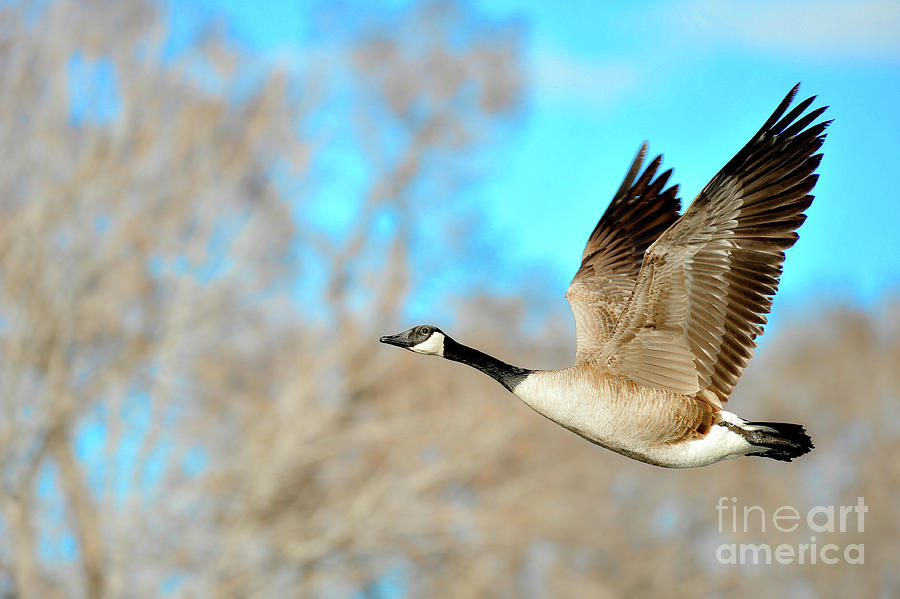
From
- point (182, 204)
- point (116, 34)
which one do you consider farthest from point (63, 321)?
point (116, 34)

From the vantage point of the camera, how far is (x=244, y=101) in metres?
14.6

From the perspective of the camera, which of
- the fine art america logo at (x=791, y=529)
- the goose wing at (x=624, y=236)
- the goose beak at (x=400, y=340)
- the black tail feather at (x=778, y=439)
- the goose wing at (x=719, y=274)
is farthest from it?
the fine art america logo at (x=791, y=529)

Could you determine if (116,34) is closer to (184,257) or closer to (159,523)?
(184,257)

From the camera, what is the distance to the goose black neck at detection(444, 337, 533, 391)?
329cm

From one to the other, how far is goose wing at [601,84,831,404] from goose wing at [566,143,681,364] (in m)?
1.08

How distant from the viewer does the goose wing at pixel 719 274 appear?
10.8 ft

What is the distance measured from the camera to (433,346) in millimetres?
3439

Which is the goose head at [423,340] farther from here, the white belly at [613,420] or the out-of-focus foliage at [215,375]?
the out-of-focus foliage at [215,375]

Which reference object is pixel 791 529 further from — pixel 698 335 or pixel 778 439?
pixel 778 439

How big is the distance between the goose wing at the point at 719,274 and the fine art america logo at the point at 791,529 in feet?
57.2

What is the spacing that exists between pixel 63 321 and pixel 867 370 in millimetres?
22245

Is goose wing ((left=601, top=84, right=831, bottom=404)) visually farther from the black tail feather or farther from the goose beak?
the goose beak

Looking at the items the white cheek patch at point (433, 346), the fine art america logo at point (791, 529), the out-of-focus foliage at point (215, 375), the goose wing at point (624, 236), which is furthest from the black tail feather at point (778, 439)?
the fine art america logo at point (791, 529)

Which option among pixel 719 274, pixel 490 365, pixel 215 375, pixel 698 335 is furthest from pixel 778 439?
pixel 215 375
